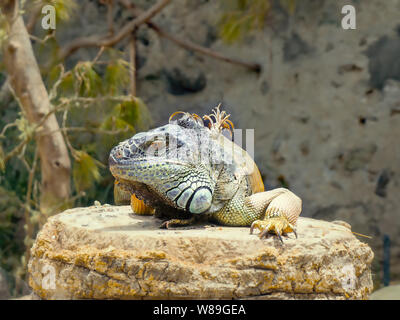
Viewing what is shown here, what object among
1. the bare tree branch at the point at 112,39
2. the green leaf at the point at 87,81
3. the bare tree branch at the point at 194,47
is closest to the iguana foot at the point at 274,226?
the green leaf at the point at 87,81

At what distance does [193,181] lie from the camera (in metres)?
2.19

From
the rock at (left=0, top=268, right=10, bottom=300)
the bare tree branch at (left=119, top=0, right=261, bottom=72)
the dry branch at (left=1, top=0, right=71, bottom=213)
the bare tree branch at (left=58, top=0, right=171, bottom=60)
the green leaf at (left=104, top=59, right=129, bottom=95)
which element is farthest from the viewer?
the bare tree branch at (left=119, top=0, right=261, bottom=72)

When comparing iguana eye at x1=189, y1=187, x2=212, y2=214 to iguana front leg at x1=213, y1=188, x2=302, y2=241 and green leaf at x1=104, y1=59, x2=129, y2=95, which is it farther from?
green leaf at x1=104, y1=59, x2=129, y2=95

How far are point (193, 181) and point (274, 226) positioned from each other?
1.28 feet

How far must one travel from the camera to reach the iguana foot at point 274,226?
6.75 ft

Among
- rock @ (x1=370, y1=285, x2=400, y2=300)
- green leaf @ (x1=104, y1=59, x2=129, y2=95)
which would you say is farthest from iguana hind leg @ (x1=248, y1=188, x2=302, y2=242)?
green leaf @ (x1=104, y1=59, x2=129, y2=95)

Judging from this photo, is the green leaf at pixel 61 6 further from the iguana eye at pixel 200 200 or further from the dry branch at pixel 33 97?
the iguana eye at pixel 200 200

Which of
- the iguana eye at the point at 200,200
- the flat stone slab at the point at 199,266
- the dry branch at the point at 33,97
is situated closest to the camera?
the flat stone slab at the point at 199,266

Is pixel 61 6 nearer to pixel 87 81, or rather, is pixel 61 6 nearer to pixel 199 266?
pixel 87 81

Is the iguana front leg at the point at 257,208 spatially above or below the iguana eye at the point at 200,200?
below

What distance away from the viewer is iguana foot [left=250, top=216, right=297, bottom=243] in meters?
2.06

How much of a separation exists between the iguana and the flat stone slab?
0.37 ft
